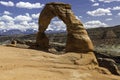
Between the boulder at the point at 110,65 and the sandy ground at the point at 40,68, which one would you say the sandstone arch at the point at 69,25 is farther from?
the boulder at the point at 110,65

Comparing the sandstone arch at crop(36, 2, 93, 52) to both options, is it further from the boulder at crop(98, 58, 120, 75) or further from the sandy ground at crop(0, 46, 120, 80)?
the boulder at crop(98, 58, 120, 75)

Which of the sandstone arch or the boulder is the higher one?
the sandstone arch

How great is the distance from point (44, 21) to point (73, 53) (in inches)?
302

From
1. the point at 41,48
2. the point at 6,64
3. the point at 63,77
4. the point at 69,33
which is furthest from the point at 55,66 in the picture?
the point at 41,48

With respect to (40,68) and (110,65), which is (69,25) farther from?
(110,65)

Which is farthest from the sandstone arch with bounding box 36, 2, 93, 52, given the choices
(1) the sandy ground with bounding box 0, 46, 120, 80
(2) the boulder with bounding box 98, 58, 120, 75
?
(2) the boulder with bounding box 98, 58, 120, 75

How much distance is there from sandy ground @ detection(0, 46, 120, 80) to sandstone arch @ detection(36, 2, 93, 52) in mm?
1946

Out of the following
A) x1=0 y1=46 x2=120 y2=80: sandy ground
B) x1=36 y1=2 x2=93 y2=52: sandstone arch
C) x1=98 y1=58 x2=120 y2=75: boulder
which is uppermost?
x1=36 y1=2 x2=93 y2=52: sandstone arch

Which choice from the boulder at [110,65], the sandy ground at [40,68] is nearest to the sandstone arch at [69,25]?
the sandy ground at [40,68]

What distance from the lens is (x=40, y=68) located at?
25234 millimetres

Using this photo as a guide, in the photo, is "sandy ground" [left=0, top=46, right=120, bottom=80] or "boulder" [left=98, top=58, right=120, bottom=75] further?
"boulder" [left=98, top=58, right=120, bottom=75]

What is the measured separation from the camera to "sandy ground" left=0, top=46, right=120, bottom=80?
900 inches

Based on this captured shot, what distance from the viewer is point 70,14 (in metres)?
33.3

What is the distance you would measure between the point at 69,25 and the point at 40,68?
9.00 meters
